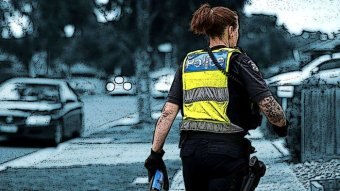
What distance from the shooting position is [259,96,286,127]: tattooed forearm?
3.66 meters

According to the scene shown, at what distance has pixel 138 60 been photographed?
20.8m

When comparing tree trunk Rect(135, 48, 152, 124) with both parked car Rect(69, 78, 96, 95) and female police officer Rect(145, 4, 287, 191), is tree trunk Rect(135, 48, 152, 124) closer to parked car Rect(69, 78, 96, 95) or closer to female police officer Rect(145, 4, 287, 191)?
female police officer Rect(145, 4, 287, 191)

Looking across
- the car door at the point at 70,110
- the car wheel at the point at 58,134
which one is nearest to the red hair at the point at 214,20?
the car wheel at the point at 58,134

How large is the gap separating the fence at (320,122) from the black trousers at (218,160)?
250 inches

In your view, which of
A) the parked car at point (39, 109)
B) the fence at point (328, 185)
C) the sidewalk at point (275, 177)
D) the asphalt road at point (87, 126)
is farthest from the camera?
the parked car at point (39, 109)

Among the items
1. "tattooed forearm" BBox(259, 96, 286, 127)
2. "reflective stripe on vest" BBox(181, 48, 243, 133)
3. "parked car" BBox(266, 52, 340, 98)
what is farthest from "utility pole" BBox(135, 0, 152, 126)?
"tattooed forearm" BBox(259, 96, 286, 127)

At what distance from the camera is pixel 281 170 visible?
32.9 ft

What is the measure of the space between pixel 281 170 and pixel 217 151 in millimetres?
6507

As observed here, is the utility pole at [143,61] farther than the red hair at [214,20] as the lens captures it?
Yes

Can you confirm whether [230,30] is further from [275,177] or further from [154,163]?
[275,177]

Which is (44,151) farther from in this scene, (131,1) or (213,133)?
(213,133)

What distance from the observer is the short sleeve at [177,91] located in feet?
12.9

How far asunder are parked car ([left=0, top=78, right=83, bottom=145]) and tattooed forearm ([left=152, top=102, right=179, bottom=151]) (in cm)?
1107

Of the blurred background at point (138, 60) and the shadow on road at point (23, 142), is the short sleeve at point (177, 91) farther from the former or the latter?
the shadow on road at point (23, 142)
